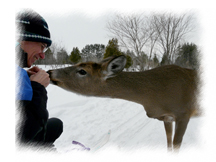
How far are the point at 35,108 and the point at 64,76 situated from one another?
4.11 feet

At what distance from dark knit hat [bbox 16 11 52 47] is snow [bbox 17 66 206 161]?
5.26ft

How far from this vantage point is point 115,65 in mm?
2615

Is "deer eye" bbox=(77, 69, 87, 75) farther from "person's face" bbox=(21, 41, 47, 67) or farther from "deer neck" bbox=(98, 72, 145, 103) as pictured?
"person's face" bbox=(21, 41, 47, 67)

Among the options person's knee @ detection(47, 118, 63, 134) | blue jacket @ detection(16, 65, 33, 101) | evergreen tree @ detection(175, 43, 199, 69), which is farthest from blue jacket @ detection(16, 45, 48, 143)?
evergreen tree @ detection(175, 43, 199, 69)

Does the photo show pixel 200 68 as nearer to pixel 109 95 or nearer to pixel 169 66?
pixel 169 66

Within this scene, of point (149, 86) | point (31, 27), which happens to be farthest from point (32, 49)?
point (149, 86)

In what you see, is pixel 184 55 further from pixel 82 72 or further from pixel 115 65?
pixel 82 72

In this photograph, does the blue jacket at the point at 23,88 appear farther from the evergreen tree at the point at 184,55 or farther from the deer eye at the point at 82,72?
the evergreen tree at the point at 184,55

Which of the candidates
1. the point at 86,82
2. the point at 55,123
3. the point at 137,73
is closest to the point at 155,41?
the point at 137,73

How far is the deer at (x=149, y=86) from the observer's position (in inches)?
108

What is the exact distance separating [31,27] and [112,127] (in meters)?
4.43

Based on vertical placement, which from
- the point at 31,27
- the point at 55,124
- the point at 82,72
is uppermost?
the point at 31,27

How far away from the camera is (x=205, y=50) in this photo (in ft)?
8.64

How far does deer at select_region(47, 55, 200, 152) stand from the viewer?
2756mm
